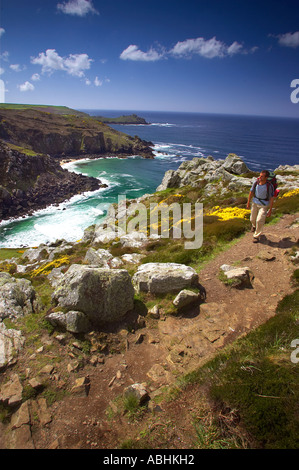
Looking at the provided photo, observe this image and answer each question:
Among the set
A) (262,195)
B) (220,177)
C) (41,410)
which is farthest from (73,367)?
(220,177)

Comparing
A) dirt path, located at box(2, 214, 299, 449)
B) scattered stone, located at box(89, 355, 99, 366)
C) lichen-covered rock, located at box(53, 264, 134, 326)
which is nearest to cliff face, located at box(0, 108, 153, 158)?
dirt path, located at box(2, 214, 299, 449)

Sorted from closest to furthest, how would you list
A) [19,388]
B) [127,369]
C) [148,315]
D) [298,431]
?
[298,431] → [19,388] → [127,369] → [148,315]

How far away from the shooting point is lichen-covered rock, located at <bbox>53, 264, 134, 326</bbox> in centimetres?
831

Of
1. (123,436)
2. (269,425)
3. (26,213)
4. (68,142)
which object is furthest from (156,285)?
(68,142)

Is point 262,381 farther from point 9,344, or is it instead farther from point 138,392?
point 9,344

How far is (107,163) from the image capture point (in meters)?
115

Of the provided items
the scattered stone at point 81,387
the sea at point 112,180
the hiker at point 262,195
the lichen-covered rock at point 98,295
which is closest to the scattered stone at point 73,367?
the scattered stone at point 81,387

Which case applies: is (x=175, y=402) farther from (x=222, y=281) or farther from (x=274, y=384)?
(x=222, y=281)

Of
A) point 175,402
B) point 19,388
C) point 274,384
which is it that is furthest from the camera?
point 19,388

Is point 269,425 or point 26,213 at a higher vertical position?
point 269,425

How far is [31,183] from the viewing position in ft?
246

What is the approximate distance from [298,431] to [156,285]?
6344mm

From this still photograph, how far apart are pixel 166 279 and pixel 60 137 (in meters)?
143

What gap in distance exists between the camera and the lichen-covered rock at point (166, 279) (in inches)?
375
